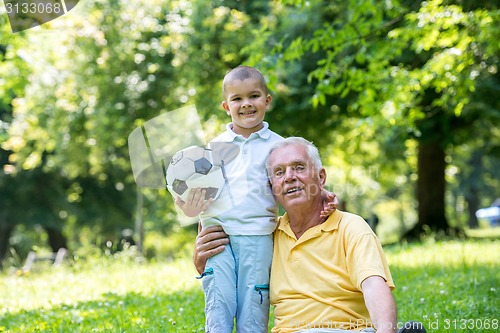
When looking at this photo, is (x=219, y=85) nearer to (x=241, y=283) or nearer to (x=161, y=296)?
(x=161, y=296)

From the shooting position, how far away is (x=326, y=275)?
3.22m

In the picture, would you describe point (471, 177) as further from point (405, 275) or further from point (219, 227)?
point (219, 227)

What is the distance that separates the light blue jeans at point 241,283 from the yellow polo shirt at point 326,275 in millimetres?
71

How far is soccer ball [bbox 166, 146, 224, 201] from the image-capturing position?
133 inches

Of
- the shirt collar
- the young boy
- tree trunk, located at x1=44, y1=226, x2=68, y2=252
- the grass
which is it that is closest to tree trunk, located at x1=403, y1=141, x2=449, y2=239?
the grass

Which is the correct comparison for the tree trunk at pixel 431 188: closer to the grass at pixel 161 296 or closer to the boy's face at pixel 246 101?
the grass at pixel 161 296

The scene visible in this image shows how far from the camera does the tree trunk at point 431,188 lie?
1622 cm

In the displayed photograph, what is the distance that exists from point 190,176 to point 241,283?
61cm

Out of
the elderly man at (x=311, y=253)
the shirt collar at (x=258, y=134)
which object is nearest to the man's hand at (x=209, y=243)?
the elderly man at (x=311, y=253)

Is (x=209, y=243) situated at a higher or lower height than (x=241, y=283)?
higher

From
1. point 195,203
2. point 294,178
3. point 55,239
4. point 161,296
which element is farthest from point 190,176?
point 55,239

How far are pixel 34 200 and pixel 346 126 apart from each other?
476 inches

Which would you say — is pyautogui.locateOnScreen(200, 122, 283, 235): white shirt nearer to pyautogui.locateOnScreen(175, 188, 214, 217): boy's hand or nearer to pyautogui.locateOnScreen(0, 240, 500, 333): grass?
pyautogui.locateOnScreen(175, 188, 214, 217): boy's hand

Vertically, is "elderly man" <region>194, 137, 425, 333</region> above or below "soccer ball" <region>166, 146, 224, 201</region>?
below
